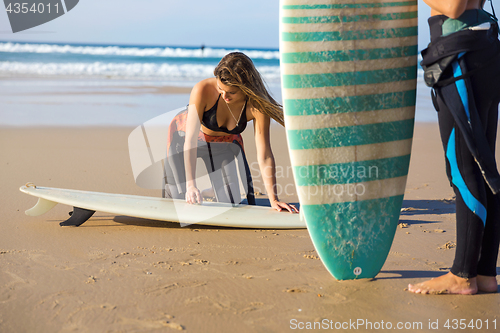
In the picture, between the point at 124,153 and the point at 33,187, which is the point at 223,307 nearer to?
the point at 33,187

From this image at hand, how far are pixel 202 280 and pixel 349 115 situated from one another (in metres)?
1.05

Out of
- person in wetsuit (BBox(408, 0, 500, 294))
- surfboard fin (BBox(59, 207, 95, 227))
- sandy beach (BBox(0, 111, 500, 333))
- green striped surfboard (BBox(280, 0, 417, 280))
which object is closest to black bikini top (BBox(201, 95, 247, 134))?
sandy beach (BBox(0, 111, 500, 333))

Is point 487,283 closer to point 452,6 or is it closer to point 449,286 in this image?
point 449,286

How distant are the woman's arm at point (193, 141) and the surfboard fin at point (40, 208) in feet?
3.15

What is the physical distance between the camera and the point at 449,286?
1850 millimetres

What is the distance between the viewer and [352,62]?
1.91m

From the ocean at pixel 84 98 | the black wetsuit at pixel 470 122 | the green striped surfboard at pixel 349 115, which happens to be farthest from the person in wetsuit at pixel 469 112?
the ocean at pixel 84 98

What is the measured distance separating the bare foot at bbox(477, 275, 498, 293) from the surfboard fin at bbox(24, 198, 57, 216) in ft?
8.68

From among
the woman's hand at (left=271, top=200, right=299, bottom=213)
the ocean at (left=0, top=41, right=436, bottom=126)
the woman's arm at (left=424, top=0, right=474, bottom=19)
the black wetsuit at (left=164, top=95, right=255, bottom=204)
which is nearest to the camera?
the woman's arm at (left=424, top=0, right=474, bottom=19)

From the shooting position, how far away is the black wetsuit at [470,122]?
1.67 metres

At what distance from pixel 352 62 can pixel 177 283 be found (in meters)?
1.31

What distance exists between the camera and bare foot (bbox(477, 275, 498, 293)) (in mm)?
1868

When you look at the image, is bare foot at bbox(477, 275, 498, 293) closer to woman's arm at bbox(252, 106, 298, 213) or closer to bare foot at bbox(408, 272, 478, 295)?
bare foot at bbox(408, 272, 478, 295)

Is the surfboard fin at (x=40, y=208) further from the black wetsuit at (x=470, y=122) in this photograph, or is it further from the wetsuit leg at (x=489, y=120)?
the wetsuit leg at (x=489, y=120)
